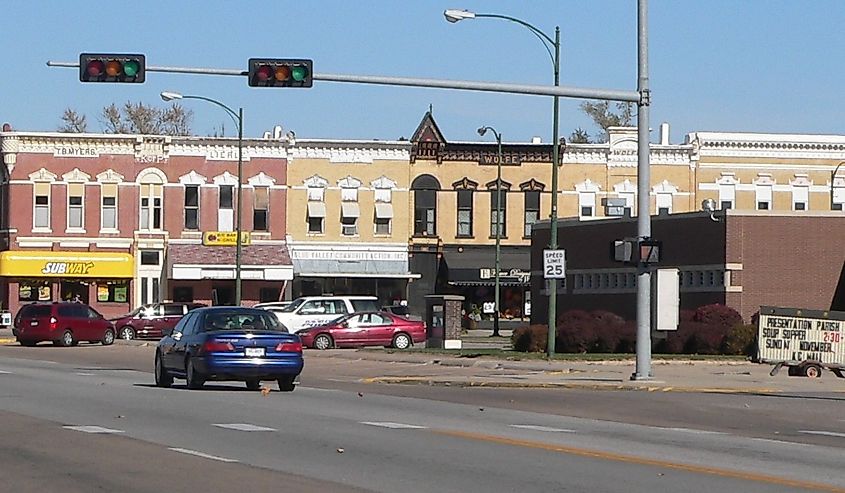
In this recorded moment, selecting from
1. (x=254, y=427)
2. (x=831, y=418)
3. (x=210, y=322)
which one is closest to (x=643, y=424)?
(x=831, y=418)

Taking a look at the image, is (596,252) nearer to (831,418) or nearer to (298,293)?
(298,293)

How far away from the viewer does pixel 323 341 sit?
48.1 metres

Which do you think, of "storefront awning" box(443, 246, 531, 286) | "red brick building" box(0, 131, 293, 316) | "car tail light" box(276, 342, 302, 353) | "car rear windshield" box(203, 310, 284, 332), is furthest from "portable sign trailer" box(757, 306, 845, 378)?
"red brick building" box(0, 131, 293, 316)

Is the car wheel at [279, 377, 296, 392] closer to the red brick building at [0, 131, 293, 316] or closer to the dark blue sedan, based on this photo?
the dark blue sedan

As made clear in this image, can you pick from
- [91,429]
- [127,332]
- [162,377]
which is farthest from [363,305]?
[91,429]

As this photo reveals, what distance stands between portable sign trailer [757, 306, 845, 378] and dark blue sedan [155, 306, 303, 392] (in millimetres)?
11387

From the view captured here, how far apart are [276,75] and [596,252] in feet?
96.6

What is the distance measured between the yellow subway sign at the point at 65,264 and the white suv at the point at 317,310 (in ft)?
73.6

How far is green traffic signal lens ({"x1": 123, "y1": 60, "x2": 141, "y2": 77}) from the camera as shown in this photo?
88.8 feet

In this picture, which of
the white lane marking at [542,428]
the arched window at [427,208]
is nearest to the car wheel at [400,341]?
the arched window at [427,208]

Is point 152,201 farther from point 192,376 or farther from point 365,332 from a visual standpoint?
point 192,376

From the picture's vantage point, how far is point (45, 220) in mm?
70812

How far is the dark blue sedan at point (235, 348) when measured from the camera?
26047 mm

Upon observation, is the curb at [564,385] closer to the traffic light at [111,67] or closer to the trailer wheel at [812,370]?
the trailer wheel at [812,370]
